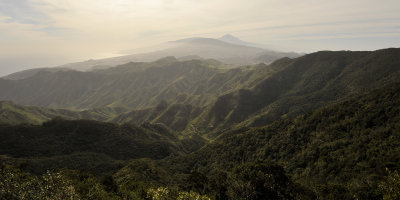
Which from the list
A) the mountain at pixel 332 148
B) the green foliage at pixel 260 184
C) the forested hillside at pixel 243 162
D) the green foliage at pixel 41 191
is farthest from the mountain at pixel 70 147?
the green foliage at pixel 41 191

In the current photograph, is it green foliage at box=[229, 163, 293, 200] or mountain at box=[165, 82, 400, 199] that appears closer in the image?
green foliage at box=[229, 163, 293, 200]

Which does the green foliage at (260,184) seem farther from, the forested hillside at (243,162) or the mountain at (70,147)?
the mountain at (70,147)

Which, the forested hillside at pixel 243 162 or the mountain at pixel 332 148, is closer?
the forested hillside at pixel 243 162

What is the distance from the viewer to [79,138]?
191 meters

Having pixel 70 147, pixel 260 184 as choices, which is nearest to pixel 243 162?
pixel 260 184

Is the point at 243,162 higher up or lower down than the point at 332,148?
lower down

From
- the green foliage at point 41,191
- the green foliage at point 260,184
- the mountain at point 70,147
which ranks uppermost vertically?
the green foliage at point 41,191

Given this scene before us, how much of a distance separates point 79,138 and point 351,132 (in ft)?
649

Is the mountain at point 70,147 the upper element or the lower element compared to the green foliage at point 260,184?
lower

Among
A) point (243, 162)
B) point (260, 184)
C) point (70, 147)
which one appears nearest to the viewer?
point (260, 184)

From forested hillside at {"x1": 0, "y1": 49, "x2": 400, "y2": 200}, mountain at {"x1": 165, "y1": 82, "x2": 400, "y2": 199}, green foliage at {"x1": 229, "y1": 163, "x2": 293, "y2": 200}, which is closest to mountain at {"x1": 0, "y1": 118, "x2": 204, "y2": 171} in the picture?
forested hillside at {"x1": 0, "y1": 49, "x2": 400, "y2": 200}

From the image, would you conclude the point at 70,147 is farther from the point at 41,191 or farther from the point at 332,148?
the point at 332,148

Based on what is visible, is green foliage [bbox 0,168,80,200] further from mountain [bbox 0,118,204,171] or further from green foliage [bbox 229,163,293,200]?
mountain [bbox 0,118,204,171]

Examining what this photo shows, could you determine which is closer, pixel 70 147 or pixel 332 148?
pixel 332 148
